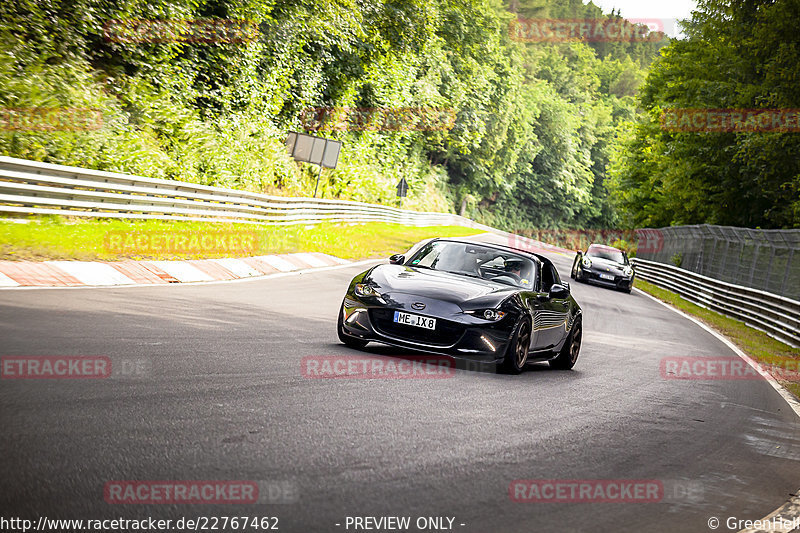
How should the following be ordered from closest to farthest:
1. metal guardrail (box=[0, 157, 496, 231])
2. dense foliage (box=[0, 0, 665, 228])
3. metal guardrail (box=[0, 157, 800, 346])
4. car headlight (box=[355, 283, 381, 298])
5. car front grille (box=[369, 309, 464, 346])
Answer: car front grille (box=[369, 309, 464, 346]) < car headlight (box=[355, 283, 381, 298]) < metal guardrail (box=[0, 157, 496, 231]) < metal guardrail (box=[0, 157, 800, 346]) < dense foliage (box=[0, 0, 665, 228])

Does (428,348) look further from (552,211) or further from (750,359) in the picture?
(552,211)

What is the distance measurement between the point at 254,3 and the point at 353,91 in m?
12.1

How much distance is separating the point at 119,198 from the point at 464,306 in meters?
10.5

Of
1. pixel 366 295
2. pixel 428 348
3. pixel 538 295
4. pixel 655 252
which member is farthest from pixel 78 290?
pixel 655 252

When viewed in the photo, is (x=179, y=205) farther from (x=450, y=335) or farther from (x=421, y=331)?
(x=450, y=335)

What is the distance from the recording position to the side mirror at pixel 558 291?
9.63 metres

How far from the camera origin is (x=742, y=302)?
2288 centimetres

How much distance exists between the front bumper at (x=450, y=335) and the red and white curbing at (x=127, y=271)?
4747mm

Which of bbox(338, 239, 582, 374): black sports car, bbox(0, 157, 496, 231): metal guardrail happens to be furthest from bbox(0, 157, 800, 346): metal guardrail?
bbox(338, 239, 582, 374): black sports car

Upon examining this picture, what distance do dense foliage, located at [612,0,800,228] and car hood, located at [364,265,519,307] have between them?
2430cm

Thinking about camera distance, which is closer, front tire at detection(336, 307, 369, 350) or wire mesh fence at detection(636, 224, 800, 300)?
front tire at detection(336, 307, 369, 350)

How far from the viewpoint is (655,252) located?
42906 mm

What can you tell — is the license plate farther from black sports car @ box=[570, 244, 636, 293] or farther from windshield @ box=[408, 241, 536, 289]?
black sports car @ box=[570, 244, 636, 293]

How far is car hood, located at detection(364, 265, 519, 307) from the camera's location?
330 inches
